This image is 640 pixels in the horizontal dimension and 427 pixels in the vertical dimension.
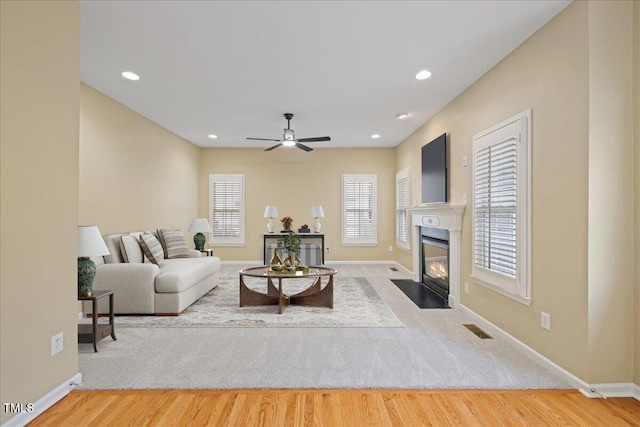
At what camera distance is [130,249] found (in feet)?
13.9

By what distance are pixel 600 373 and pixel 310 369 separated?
1.99 meters

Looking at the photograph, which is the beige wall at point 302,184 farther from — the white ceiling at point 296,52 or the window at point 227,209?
the white ceiling at point 296,52

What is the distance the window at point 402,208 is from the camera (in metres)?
6.77

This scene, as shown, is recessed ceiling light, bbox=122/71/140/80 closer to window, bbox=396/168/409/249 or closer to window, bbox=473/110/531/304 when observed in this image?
window, bbox=473/110/531/304

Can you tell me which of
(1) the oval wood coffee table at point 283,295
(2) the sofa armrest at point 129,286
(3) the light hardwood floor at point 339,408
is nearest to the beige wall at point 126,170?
(2) the sofa armrest at point 129,286

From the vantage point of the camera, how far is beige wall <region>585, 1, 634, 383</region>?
7.27 feet

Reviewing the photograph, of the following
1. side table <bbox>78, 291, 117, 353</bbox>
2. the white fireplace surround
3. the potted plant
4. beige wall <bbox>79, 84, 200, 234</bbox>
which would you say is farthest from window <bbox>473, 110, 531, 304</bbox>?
beige wall <bbox>79, 84, 200, 234</bbox>

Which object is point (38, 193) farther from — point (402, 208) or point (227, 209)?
point (402, 208)

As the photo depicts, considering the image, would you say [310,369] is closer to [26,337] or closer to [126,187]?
[26,337]

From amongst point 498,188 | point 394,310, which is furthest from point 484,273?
point 394,310

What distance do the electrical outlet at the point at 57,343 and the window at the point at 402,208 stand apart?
18.3 ft

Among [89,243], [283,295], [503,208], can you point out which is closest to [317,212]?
[283,295]

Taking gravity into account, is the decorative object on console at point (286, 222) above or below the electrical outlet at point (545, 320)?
above

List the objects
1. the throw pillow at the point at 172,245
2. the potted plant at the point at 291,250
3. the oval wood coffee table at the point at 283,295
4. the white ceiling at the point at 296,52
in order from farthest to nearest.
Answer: the throw pillow at the point at 172,245 < the potted plant at the point at 291,250 < the oval wood coffee table at the point at 283,295 < the white ceiling at the point at 296,52
